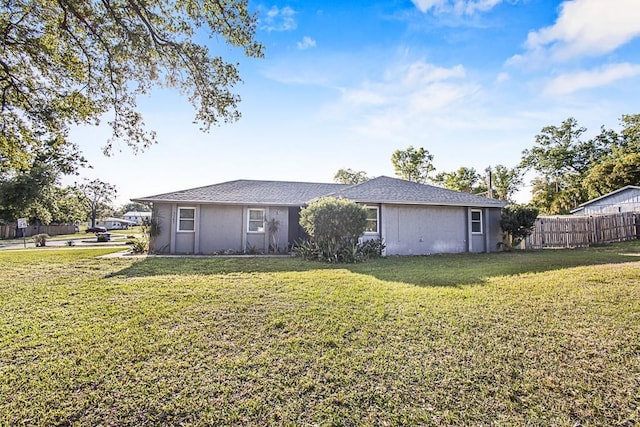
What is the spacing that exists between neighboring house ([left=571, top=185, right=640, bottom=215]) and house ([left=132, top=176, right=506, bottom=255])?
1598 cm

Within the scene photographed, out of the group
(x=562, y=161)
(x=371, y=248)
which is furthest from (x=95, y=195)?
(x=562, y=161)

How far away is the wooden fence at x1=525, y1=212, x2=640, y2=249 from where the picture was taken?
1518 centimetres

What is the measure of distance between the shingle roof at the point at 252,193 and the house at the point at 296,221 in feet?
0.15

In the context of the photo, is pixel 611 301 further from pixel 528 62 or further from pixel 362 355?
pixel 528 62

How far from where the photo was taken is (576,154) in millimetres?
37281

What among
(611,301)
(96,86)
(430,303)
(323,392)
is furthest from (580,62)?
(96,86)

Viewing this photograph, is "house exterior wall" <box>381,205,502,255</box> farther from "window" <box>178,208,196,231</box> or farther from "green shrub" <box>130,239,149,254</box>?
"green shrub" <box>130,239,149,254</box>

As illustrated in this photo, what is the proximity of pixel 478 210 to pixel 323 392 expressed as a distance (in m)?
13.9

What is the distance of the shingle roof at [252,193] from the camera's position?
1316cm

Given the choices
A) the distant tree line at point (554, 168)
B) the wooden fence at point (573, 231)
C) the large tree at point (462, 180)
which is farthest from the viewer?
the large tree at point (462, 180)

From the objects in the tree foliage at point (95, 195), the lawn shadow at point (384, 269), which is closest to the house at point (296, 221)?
the lawn shadow at point (384, 269)

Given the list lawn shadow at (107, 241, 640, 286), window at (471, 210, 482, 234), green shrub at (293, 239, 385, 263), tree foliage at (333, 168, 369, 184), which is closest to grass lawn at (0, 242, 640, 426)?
lawn shadow at (107, 241, 640, 286)

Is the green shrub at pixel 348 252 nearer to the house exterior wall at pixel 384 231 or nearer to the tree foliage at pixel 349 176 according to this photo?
the house exterior wall at pixel 384 231

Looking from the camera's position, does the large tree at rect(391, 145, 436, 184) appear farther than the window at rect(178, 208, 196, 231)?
Yes
